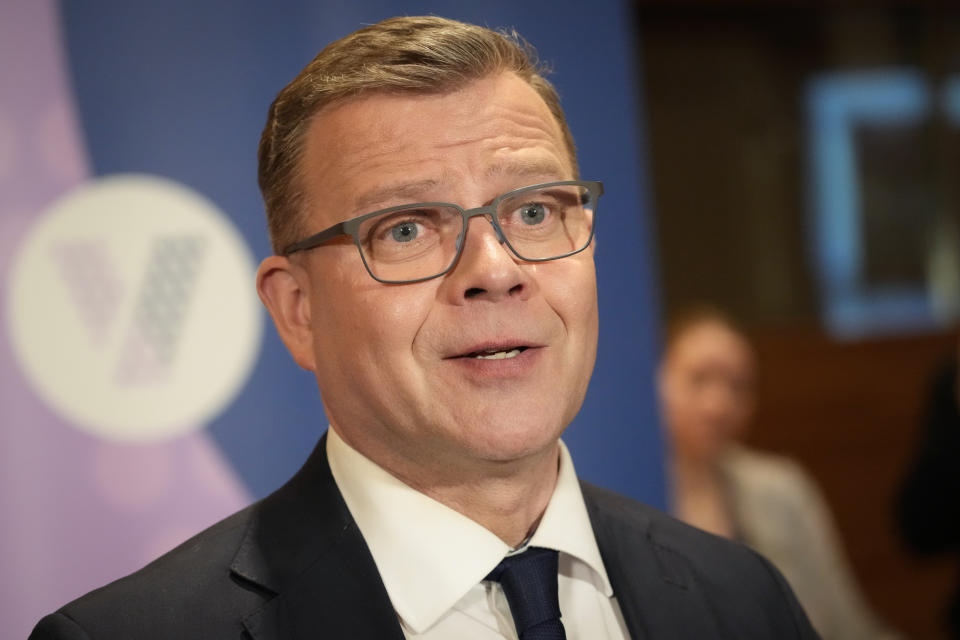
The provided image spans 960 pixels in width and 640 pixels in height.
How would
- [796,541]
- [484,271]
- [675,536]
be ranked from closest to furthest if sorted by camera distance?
[484,271]
[675,536]
[796,541]

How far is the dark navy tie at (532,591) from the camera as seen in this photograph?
4.17 ft

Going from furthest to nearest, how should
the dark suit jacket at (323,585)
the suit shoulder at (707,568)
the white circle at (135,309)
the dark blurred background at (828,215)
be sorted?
1. the dark blurred background at (828,215)
2. the white circle at (135,309)
3. the suit shoulder at (707,568)
4. the dark suit jacket at (323,585)

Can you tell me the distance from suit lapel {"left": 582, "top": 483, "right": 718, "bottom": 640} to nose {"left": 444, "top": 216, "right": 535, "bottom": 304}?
0.40 meters

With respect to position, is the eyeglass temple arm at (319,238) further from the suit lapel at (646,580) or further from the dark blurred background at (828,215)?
the dark blurred background at (828,215)

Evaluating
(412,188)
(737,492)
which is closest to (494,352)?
(412,188)

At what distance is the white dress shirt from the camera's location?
1.28 meters

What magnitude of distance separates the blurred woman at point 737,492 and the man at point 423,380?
5.71ft

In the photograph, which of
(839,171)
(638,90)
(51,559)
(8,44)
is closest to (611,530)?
(51,559)

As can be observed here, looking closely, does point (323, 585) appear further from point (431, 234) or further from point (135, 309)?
point (135, 309)

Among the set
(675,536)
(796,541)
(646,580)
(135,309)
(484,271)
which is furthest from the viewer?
(796,541)

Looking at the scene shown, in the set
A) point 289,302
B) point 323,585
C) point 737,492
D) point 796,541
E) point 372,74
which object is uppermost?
point 372,74

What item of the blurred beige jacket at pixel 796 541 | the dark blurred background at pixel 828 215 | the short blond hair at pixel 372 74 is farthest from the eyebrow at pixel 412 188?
the dark blurred background at pixel 828 215

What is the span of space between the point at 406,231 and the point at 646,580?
1.90 feet

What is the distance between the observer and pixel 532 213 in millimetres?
1338
